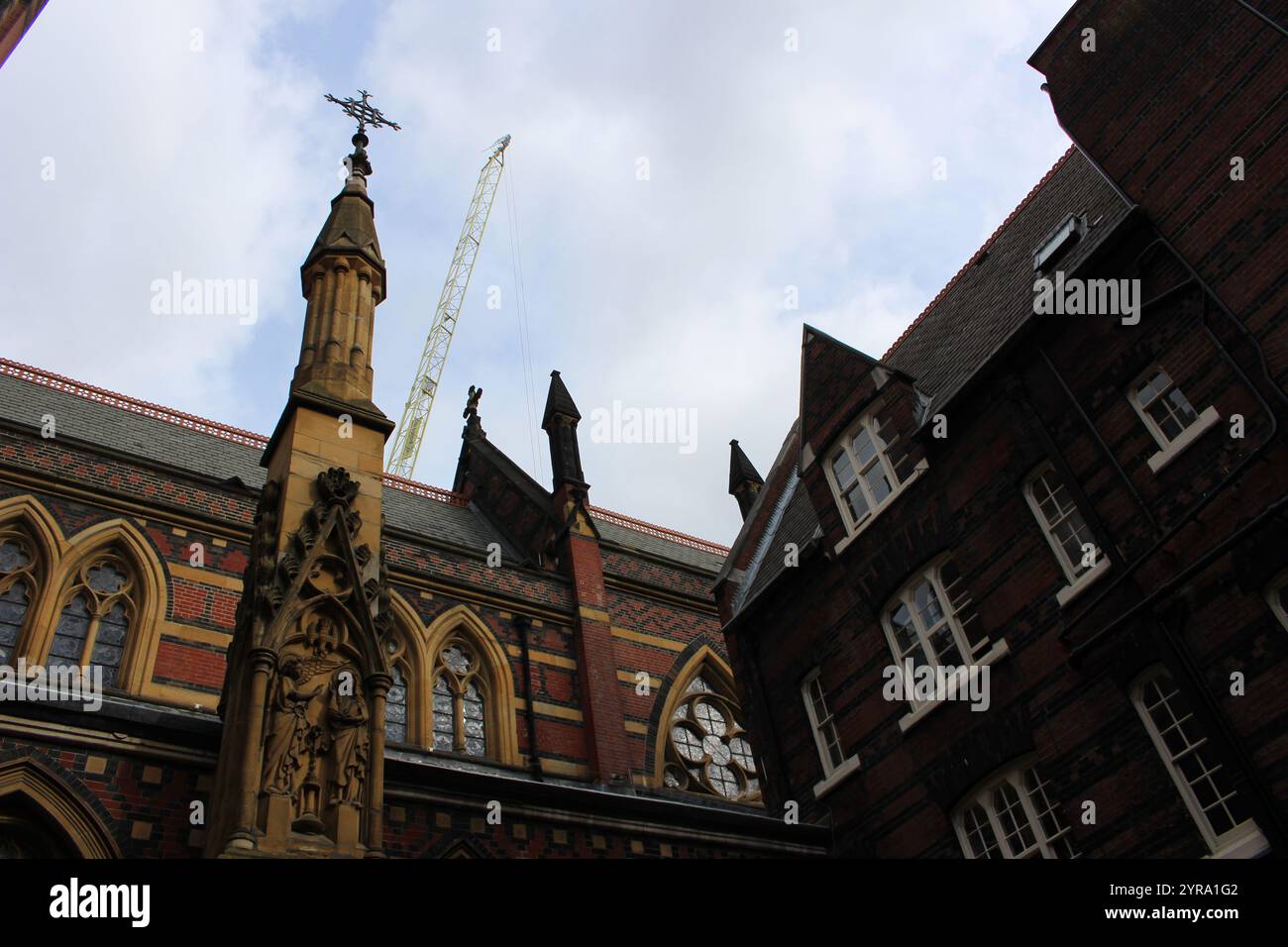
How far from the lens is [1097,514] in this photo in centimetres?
1230

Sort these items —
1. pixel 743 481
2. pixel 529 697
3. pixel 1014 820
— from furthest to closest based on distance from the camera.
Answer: pixel 743 481 → pixel 529 697 → pixel 1014 820

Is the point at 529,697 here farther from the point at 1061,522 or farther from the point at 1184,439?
the point at 1184,439

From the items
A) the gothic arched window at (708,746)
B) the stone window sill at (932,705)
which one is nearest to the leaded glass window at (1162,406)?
the stone window sill at (932,705)

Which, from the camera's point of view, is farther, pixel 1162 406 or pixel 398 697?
pixel 398 697

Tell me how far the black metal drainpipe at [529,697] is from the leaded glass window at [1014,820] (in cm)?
855

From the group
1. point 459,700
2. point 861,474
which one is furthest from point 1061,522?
point 459,700

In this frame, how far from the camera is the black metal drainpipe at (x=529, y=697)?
769 inches

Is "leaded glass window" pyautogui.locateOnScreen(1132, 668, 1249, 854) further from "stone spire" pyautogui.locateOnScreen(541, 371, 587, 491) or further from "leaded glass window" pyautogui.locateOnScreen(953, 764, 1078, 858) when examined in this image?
"stone spire" pyautogui.locateOnScreen(541, 371, 587, 491)

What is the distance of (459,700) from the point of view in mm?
19922

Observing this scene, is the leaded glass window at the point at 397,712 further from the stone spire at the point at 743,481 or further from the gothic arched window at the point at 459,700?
the stone spire at the point at 743,481

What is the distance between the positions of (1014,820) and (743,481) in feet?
53.5

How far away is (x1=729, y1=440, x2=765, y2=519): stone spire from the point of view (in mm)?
28250
